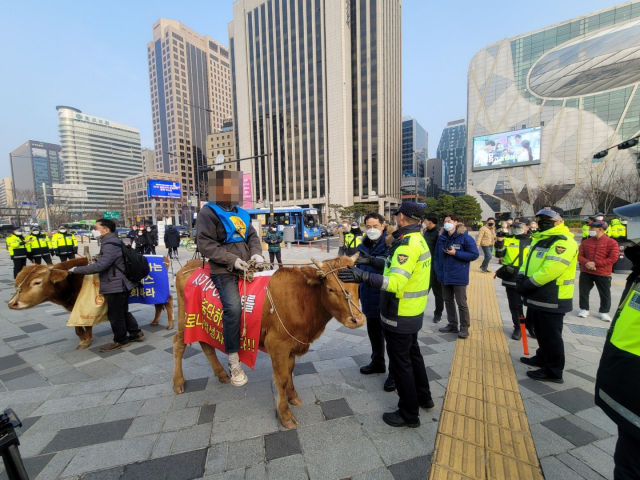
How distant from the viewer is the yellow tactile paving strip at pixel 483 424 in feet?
6.89

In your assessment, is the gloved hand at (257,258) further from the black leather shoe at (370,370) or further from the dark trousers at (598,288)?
the dark trousers at (598,288)

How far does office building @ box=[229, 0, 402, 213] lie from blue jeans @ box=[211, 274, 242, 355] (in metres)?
51.0

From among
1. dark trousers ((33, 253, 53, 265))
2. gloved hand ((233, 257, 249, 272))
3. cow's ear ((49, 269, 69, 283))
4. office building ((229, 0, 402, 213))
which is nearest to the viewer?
gloved hand ((233, 257, 249, 272))

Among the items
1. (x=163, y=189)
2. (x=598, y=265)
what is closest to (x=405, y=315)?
(x=598, y=265)

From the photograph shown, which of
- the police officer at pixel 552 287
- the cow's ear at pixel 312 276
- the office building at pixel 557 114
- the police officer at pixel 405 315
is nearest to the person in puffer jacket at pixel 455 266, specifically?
the police officer at pixel 552 287

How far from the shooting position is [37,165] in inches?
2953

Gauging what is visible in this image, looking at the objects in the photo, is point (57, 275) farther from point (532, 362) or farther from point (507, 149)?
point (507, 149)

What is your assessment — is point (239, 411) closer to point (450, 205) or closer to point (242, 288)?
point (242, 288)

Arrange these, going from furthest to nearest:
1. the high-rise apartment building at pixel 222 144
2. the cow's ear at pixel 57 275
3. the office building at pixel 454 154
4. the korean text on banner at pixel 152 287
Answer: the office building at pixel 454 154
the high-rise apartment building at pixel 222 144
the korean text on banner at pixel 152 287
the cow's ear at pixel 57 275

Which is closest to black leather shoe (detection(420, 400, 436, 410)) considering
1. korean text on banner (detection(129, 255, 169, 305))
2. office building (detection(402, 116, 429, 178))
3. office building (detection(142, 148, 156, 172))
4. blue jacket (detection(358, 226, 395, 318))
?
blue jacket (detection(358, 226, 395, 318))

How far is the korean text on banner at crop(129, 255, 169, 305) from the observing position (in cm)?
477

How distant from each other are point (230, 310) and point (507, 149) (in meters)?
53.6

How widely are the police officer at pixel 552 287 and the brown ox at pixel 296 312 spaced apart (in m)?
2.47

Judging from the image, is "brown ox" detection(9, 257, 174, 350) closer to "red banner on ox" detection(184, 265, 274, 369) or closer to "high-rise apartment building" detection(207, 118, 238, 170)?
"red banner on ox" detection(184, 265, 274, 369)
